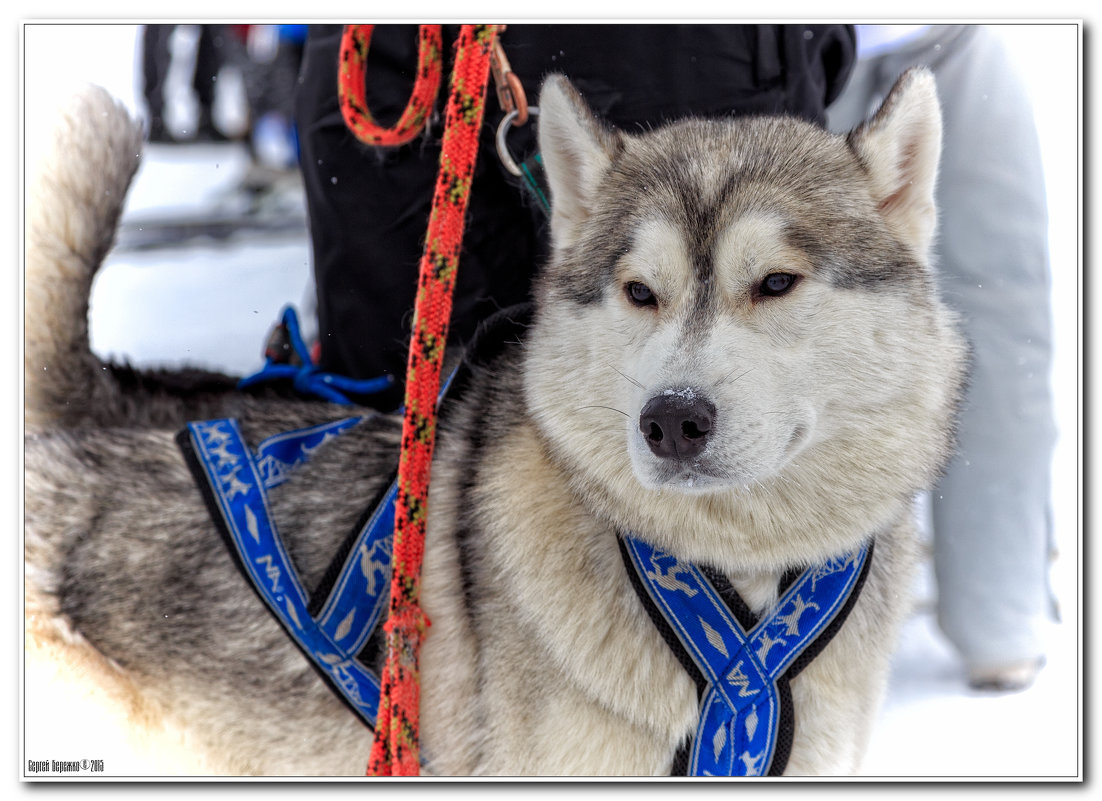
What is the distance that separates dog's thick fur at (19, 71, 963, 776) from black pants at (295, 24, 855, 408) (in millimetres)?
377

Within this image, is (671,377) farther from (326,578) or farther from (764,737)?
(326,578)

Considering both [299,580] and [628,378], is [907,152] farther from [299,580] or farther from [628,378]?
[299,580]

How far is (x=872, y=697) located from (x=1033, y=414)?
137cm

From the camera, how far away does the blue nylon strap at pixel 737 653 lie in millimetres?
1381

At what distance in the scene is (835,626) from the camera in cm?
142

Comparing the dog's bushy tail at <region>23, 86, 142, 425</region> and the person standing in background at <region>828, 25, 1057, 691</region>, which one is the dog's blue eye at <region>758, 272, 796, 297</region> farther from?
the dog's bushy tail at <region>23, 86, 142, 425</region>

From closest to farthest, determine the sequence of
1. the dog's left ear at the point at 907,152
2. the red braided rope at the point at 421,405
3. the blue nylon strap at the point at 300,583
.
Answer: the dog's left ear at the point at 907,152, the red braided rope at the point at 421,405, the blue nylon strap at the point at 300,583

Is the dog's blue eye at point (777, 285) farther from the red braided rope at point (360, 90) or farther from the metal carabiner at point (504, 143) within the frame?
the red braided rope at point (360, 90)

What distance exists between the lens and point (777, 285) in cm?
133

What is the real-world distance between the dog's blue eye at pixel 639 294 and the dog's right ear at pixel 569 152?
23cm

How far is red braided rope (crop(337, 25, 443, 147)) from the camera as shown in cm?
181

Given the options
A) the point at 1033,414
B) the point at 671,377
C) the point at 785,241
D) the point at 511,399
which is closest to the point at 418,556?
the point at 511,399

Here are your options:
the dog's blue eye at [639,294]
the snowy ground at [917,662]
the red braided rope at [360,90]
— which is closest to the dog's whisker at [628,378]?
the dog's blue eye at [639,294]

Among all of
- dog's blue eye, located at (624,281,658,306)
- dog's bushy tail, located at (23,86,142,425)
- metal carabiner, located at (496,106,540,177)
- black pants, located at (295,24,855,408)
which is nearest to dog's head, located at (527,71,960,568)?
dog's blue eye, located at (624,281,658,306)
